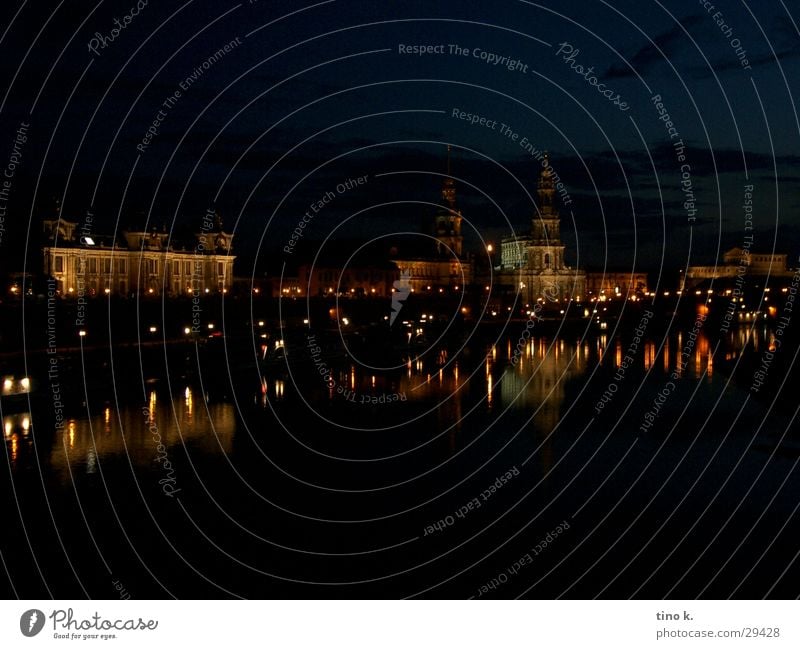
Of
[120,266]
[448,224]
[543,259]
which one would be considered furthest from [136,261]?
[543,259]

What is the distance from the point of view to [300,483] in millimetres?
13602

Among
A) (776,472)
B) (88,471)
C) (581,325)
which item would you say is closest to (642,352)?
(581,325)

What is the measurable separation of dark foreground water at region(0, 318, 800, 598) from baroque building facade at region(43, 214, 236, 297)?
18.6 metres

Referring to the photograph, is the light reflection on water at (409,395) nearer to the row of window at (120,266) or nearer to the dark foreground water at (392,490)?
the dark foreground water at (392,490)

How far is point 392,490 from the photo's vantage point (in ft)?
43.4

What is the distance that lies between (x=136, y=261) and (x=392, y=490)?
34741 mm

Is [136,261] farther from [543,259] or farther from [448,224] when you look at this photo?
[543,259]

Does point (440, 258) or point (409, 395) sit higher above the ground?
point (440, 258)

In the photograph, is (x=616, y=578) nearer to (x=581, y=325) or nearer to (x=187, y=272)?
(x=187, y=272)

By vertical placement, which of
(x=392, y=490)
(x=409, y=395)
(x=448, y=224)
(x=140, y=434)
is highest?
(x=448, y=224)

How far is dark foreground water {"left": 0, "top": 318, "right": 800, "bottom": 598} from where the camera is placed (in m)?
9.39

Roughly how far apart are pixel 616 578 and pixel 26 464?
8179 mm

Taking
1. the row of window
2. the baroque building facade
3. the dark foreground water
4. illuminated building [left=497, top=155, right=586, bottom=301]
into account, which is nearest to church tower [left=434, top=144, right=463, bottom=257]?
illuminated building [left=497, top=155, right=586, bottom=301]

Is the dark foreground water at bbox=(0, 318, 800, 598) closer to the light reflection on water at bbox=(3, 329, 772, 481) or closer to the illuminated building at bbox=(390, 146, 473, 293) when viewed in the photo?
the light reflection on water at bbox=(3, 329, 772, 481)
